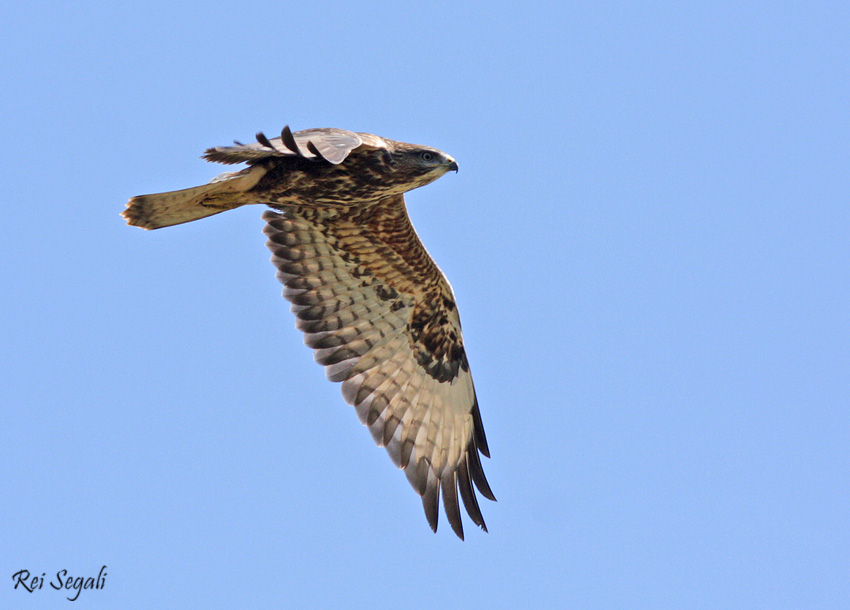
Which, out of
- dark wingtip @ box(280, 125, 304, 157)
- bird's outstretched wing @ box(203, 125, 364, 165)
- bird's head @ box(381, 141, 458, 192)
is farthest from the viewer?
bird's head @ box(381, 141, 458, 192)

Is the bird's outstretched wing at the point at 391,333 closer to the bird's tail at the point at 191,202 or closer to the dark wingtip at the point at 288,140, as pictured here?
the bird's tail at the point at 191,202

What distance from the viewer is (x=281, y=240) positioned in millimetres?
9078

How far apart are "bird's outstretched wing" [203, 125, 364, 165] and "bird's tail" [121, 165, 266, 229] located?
65 centimetres

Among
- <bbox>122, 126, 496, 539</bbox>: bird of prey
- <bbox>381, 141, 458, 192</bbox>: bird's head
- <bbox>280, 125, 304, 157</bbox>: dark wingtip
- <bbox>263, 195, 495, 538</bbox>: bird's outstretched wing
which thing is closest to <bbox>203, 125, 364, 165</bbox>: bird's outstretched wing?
<bbox>280, 125, 304, 157</bbox>: dark wingtip

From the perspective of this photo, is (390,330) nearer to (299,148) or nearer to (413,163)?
(413,163)

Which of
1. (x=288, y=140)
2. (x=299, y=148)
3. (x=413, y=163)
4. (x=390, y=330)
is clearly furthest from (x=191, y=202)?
(x=390, y=330)

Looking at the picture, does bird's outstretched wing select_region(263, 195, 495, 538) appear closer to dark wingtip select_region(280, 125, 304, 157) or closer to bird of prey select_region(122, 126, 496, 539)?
bird of prey select_region(122, 126, 496, 539)

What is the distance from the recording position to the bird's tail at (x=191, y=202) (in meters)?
7.84

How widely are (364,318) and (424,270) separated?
67 centimetres

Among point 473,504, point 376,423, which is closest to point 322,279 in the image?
point 376,423

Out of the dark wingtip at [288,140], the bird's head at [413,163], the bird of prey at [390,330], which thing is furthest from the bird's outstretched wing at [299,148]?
the bird of prey at [390,330]

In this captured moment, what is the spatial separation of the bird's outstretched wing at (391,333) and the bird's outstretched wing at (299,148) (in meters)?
1.71

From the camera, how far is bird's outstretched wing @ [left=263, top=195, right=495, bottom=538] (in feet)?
29.4

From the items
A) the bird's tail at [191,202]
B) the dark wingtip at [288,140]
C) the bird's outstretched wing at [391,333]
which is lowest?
the bird's outstretched wing at [391,333]
